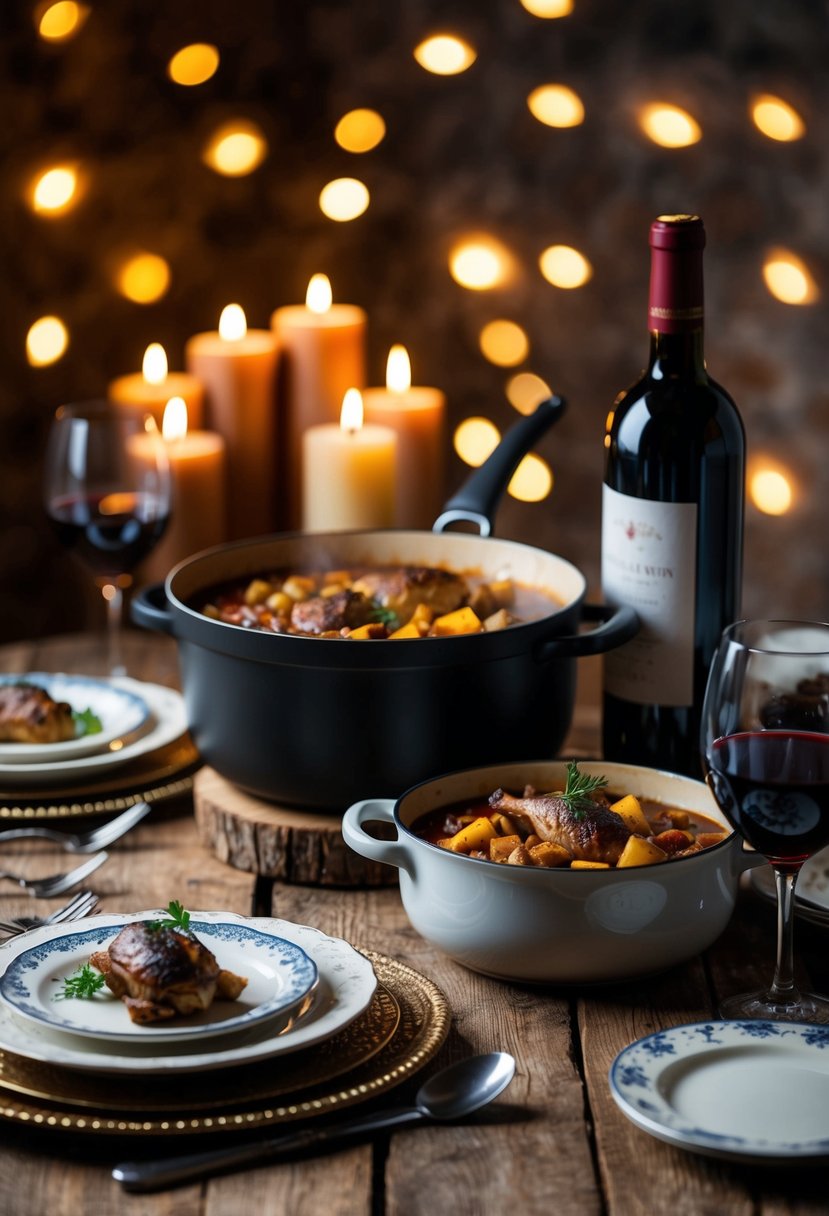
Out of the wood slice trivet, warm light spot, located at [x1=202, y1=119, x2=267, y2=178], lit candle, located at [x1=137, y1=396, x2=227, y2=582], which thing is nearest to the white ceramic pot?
the wood slice trivet

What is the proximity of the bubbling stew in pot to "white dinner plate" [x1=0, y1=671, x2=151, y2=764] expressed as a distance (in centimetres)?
18

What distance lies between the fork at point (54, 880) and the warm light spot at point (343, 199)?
1.51m

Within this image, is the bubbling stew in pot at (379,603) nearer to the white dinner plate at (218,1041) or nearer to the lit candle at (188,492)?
the white dinner plate at (218,1041)

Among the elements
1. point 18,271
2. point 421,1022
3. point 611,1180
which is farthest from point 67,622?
point 611,1180

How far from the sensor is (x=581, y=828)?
47.6 inches

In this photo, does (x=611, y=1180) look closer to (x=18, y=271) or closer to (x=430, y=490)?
(x=430, y=490)

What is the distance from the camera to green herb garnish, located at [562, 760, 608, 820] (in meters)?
1.22

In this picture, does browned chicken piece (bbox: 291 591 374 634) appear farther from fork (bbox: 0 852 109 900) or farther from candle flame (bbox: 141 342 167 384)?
candle flame (bbox: 141 342 167 384)

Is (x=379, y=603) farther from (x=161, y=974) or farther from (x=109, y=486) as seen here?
(x=161, y=974)

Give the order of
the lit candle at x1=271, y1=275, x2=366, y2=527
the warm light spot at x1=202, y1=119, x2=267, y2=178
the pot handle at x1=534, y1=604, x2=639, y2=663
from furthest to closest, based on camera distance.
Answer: the warm light spot at x1=202, y1=119, x2=267, y2=178, the lit candle at x1=271, y1=275, x2=366, y2=527, the pot handle at x1=534, y1=604, x2=639, y2=663

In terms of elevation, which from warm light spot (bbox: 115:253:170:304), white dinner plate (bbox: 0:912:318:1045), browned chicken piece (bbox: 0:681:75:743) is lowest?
white dinner plate (bbox: 0:912:318:1045)

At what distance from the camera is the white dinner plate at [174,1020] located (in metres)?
1.03

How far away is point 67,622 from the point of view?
2.71 meters

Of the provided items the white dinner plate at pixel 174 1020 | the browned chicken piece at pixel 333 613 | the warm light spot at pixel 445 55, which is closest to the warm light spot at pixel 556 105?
the warm light spot at pixel 445 55
